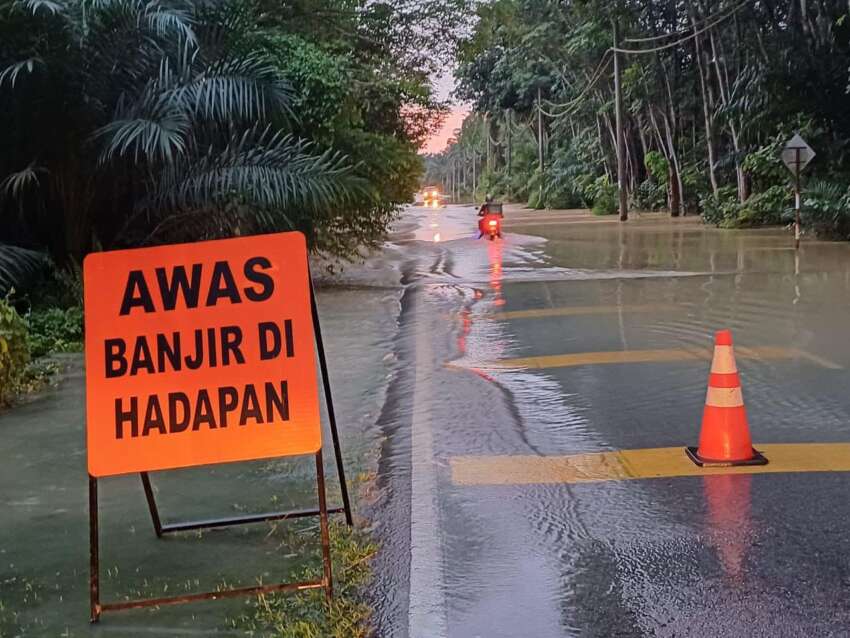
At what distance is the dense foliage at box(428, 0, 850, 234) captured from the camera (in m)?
26.6

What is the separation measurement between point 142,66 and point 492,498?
318 inches

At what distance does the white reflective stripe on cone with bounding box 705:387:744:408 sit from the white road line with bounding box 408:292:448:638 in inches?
65.7

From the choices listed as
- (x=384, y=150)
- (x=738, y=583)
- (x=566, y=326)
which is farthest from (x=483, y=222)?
(x=738, y=583)

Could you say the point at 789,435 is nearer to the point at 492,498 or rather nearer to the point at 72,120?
the point at 492,498

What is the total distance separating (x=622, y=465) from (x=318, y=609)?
102 inches

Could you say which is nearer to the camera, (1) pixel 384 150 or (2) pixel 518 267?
(1) pixel 384 150

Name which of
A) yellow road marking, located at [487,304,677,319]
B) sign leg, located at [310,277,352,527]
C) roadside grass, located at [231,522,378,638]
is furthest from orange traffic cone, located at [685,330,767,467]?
yellow road marking, located at [487,304,677,319]

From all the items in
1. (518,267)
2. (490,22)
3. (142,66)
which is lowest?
(518,267)

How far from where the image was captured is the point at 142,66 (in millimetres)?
11711

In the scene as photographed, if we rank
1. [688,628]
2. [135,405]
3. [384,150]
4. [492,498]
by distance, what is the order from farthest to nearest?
1. [384,150]
2. [492,498]
3. [135,405]
4. [688,628]

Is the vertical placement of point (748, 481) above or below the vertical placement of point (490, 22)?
below

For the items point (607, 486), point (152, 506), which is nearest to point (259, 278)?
point (152, 506)

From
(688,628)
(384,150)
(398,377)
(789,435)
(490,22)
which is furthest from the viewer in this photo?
(490,22)

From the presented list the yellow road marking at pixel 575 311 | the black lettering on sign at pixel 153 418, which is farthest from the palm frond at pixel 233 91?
the black lettering on sign at pixel 153 418
